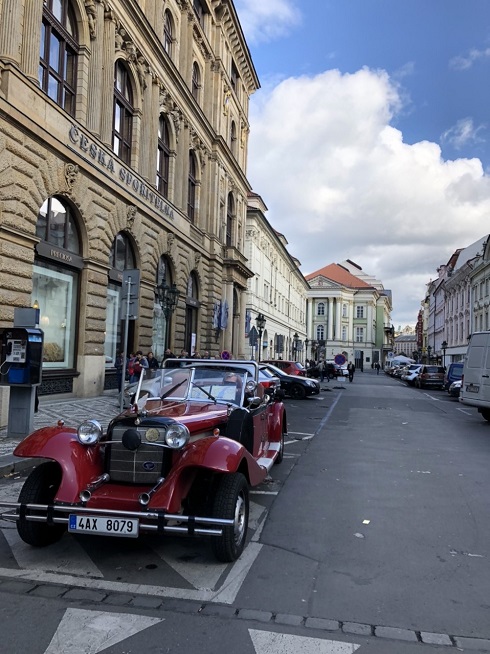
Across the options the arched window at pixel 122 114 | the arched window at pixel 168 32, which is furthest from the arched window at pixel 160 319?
the arched window at pixel 168 32

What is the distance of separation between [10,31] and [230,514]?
13.0 m

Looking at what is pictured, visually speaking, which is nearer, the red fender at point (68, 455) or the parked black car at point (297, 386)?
the red fender at point (68, 455)

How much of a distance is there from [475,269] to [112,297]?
44.4 meters

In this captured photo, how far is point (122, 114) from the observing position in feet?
66.3

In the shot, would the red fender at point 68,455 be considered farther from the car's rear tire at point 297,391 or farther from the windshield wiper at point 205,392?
the car's rear tire at point 297,391

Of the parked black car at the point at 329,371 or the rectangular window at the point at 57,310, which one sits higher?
the rectangular window at the point at 57,310

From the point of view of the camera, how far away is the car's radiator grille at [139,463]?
14.8 feet

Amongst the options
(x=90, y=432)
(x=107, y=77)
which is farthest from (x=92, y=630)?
(x=107, y=77)

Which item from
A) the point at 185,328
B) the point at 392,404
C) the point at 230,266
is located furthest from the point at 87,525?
the point at 230,266

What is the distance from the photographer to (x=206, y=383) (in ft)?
21.4

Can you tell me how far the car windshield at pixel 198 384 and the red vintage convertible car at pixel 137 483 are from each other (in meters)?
1.11

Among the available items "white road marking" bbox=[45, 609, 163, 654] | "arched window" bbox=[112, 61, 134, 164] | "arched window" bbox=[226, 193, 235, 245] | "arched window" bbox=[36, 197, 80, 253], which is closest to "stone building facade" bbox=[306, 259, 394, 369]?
"arched window" bbox=[226, 193, 235, 245]

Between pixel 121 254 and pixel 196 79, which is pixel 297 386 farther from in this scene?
pixel 196 79

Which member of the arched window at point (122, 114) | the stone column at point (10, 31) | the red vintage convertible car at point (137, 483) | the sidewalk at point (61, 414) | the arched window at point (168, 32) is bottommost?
the sidewalk at point (61, 414)
